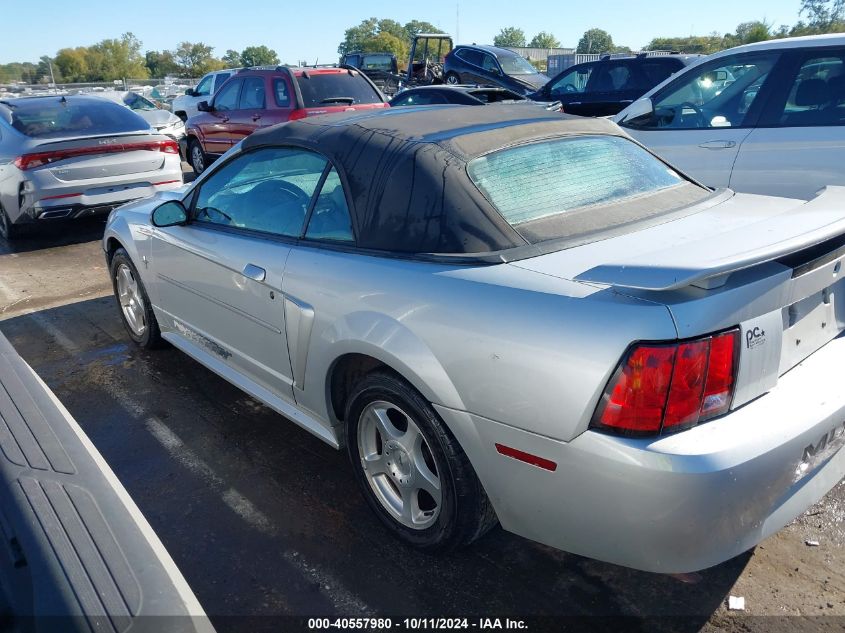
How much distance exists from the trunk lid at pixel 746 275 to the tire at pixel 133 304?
120 inches

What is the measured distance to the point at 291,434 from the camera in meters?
3.61

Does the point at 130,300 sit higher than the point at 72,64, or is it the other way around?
the point at 72,64

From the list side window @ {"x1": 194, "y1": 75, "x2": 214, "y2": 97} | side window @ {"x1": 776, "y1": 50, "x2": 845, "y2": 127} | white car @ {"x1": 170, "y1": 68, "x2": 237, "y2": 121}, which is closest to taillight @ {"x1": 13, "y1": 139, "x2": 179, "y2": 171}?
side window @ {"x1": 776, "y1": 50, "x2": 845, "y2": 127}

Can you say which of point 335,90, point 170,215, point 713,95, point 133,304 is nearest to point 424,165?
point 170,215

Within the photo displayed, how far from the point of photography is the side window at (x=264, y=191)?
122 inches

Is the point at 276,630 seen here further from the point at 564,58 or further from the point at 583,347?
the point at 564,58

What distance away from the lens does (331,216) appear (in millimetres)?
2893

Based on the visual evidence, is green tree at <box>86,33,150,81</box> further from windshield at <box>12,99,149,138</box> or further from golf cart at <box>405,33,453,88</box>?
windshield at <box>12,99,149,138</box>

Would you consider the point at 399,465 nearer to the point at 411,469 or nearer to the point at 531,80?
the point at 411,469

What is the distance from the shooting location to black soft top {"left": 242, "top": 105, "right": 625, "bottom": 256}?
96.5 inches

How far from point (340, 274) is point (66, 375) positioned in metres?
2.71

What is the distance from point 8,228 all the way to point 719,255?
8220 mm

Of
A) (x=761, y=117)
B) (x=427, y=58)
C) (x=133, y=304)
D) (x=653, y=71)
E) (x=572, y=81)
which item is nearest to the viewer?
(x=133, y=304)

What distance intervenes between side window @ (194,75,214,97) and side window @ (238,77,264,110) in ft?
28.1
